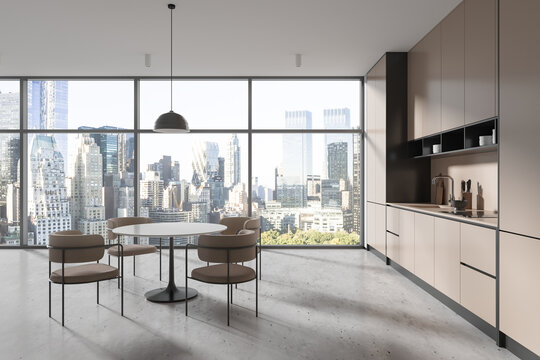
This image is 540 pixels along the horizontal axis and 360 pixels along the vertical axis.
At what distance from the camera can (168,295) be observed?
3.93 metres

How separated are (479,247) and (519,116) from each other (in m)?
1.08

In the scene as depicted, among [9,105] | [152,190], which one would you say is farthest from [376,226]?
[9,105]

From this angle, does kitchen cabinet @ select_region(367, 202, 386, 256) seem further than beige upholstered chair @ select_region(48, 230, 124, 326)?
Yes

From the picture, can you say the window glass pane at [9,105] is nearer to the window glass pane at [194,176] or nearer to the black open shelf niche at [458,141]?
the window glass pane at [194,176]

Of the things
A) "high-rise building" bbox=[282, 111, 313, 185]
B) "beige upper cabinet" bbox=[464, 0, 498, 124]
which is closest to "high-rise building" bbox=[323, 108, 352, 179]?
"high-rise building" bbox=[282, 111, 313, 185]

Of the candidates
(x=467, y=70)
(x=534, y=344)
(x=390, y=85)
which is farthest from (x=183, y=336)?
(x=390, y=85)

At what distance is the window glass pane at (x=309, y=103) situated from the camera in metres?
6.80

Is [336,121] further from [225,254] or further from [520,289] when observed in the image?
[520,289]

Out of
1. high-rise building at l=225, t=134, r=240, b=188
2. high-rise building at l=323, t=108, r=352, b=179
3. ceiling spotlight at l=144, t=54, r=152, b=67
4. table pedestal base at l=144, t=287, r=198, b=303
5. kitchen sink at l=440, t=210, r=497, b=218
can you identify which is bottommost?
table pedestal base at l=144, t=287, r=198, b=303

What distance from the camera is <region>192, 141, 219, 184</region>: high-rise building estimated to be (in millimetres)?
6844

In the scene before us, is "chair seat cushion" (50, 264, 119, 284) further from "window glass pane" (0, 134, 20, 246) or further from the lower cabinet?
"window glass pane" (0, 134, 20, 246)

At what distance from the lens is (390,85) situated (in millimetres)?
5488

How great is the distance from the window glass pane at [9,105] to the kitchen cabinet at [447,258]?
7151mm

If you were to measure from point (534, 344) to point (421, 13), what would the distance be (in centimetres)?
340
